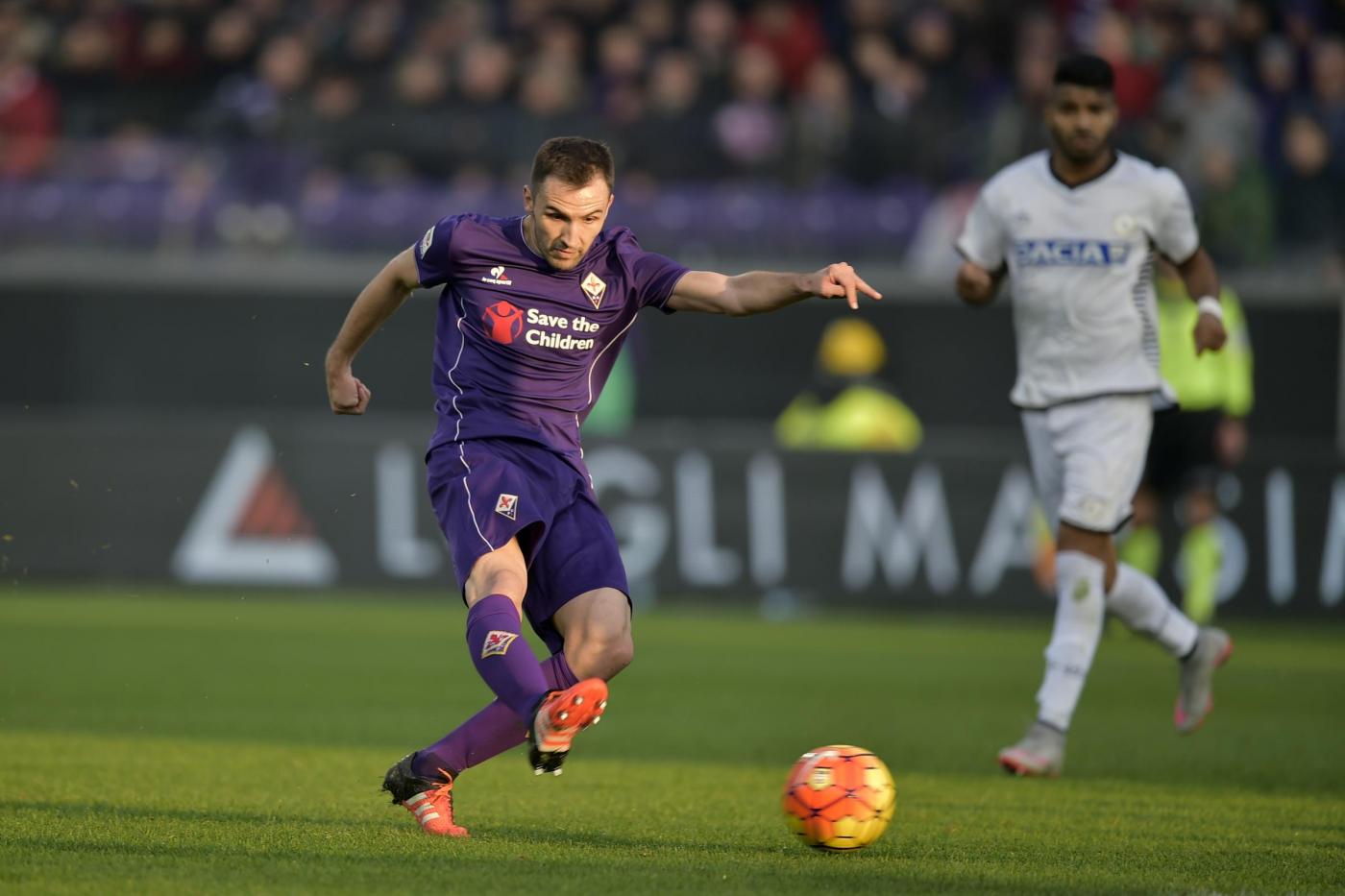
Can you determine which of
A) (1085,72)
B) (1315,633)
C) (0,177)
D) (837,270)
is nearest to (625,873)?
(837,270)

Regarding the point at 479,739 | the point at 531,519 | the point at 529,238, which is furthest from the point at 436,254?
the point at 479,739

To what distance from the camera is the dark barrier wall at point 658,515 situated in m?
13.9

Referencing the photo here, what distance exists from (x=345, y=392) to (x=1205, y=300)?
3.56 metres

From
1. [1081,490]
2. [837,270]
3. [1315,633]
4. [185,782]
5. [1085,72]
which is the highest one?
[1085,72]

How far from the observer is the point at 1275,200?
51.4ft

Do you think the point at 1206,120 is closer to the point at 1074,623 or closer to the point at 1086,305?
the point at 1086,305

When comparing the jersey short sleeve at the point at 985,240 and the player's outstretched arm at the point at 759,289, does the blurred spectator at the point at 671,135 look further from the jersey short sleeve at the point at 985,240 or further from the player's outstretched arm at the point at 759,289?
the player's outstretched arm at the point at 759,289

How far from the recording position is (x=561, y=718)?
4.72m

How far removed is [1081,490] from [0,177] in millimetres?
12569

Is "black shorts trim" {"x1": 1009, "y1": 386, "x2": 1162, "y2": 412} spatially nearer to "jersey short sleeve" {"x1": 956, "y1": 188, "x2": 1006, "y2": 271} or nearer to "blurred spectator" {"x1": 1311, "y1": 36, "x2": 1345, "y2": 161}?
"jersey short sleeve" {"x1": 956, "y1": 188, "x2": 1006, "y2": 271}

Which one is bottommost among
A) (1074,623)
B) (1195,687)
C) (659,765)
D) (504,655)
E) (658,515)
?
(658,515)

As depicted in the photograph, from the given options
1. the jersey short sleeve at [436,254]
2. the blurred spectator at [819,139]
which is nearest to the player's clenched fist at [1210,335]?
the jersey short sleeve at [436,254]

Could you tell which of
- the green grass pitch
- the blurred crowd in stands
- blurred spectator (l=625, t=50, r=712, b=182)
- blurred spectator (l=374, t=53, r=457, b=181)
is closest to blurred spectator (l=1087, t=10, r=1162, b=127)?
the blurred crowd in stands

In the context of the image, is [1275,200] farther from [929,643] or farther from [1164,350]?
[929,643]
